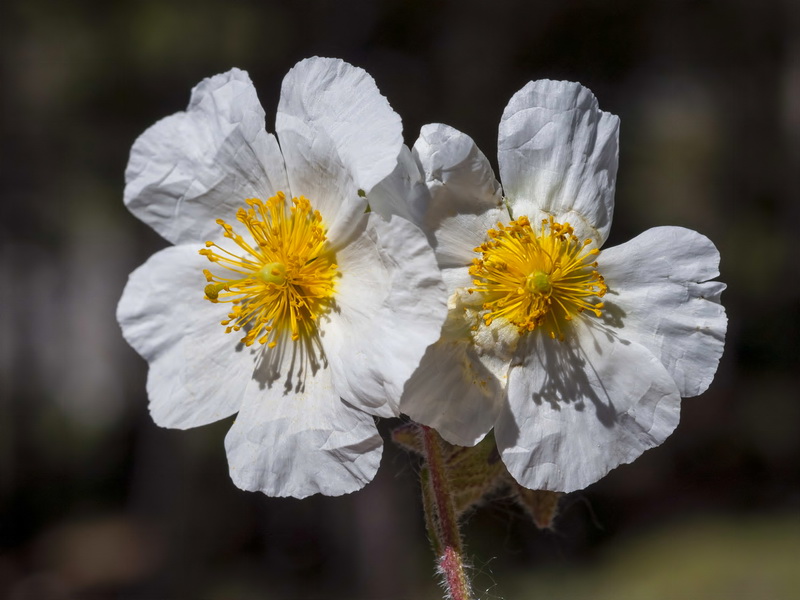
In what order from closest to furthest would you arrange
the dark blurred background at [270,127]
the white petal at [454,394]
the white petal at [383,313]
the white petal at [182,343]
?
the white petal at [383,313] < the white petal at [454,394] < the white petal at [182,343] < the dark blurred background at [270,127]

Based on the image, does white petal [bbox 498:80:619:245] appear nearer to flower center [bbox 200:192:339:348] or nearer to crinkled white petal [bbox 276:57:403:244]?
crinkled white petal [bbox 276:57:403:244]

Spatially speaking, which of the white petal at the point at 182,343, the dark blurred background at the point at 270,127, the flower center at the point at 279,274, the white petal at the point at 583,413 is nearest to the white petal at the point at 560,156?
the white petal at the point at 583,413

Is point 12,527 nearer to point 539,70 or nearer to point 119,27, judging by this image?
point 119,27

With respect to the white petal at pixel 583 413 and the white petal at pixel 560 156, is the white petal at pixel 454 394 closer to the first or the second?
the white petal at pixel 583 413

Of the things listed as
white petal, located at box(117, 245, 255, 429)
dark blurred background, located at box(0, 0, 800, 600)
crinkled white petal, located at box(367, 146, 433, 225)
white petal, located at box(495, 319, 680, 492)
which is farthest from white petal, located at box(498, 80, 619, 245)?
dark blurred background, located at box(0, 0, 800, 600)

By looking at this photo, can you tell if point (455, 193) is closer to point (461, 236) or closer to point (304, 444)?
point (461, 236)

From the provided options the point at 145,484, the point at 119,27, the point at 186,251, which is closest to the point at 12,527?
the point at 145,484

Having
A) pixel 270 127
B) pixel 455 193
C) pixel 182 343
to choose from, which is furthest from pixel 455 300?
pixel 270 127
